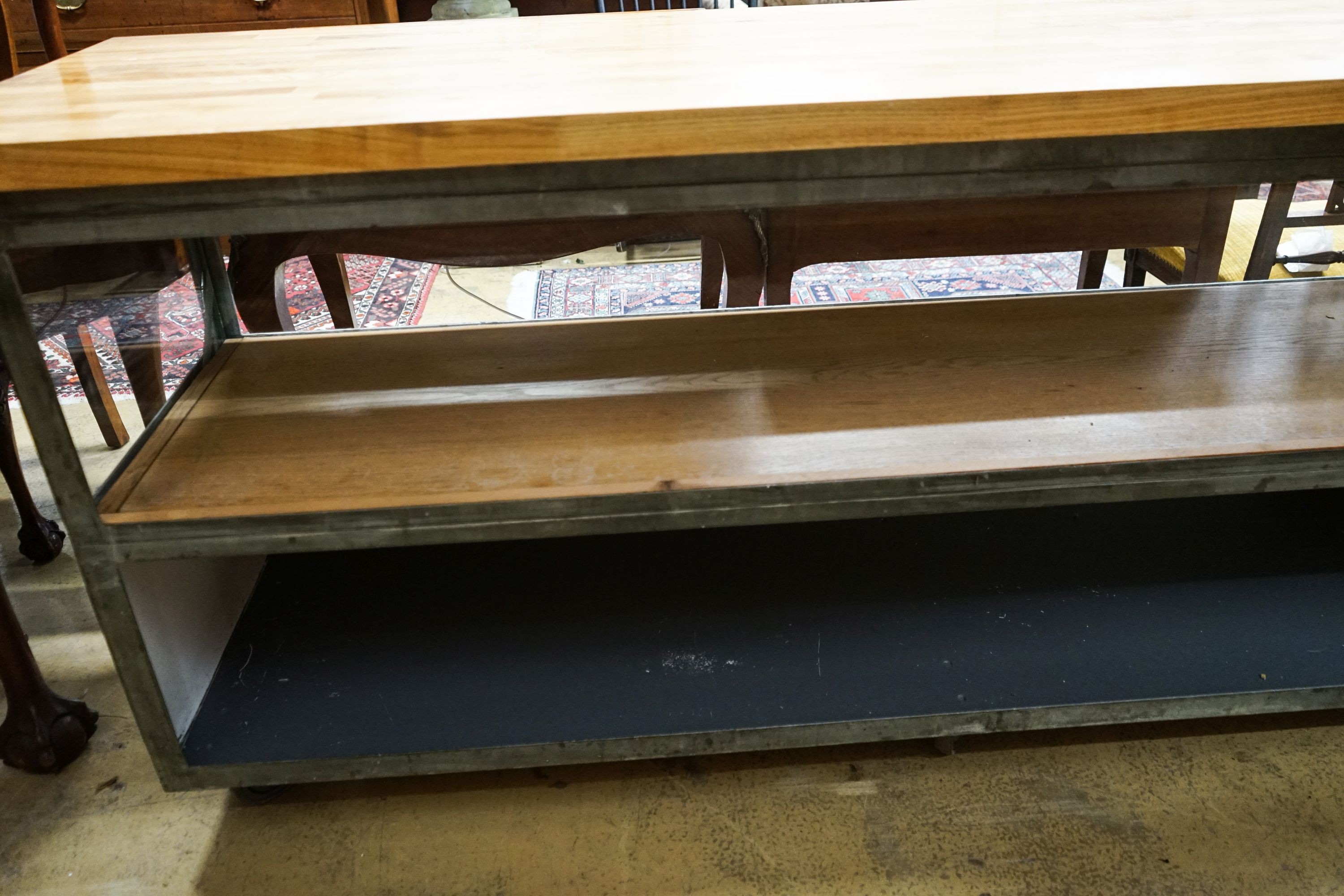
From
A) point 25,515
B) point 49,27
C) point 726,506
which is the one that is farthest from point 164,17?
point 726,506

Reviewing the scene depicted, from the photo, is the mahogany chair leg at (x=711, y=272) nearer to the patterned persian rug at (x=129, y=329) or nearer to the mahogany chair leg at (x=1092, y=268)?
the patterned persian rug at (x=129, y=329)

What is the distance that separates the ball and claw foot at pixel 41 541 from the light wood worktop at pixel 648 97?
0.89 meters

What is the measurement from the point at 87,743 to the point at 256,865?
0.36 metres

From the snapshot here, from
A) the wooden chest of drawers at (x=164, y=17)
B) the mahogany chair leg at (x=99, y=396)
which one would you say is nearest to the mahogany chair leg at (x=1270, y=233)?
the mahogany chair leg at (x=99, y=396)

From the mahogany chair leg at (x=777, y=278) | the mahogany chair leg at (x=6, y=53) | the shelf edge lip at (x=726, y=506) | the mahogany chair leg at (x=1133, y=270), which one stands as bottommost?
the mahogany chair leg at (x=1133, y=270)

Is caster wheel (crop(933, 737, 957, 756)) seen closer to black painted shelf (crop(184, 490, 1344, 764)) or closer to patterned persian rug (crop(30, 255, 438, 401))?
black painted shelf (crop(184, 490, 1344, 764))

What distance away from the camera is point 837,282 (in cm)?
277

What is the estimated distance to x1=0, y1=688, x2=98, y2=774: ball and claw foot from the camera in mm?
1199

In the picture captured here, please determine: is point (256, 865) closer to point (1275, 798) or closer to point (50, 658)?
point (50, 658)

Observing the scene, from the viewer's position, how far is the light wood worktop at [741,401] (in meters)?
0.94

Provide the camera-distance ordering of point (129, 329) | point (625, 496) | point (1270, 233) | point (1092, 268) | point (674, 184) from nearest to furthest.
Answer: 1. point (674, 184)
2. point (625, 496)
3. point (129, 329)
4. point (1270, 233)
5. point (1092, 268)

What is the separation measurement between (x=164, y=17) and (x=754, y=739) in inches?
115

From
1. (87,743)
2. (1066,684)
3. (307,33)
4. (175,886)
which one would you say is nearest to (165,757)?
(175,886)

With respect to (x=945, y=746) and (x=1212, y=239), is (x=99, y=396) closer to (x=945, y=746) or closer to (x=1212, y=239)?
(x=945, y=746)
